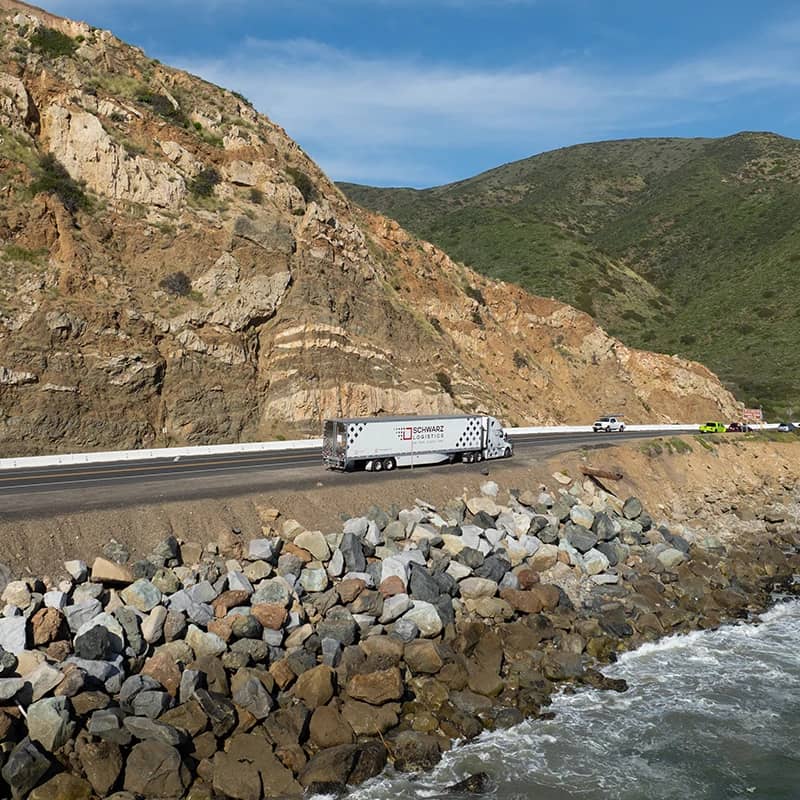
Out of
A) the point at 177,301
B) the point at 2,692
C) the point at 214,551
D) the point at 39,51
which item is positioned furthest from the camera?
the point at 39,51

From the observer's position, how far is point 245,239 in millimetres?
45844

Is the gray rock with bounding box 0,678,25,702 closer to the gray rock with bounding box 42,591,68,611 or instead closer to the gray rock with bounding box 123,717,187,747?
the gray rock with bounding box 123,717,187,747

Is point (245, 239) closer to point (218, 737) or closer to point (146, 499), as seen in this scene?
point (146, 499)

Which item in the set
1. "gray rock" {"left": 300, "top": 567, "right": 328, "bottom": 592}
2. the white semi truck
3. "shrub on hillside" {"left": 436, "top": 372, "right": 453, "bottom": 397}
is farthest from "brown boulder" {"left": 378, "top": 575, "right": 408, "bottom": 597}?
"shrub on hillside" {"left": 436, "top": 372, "right": 453, "bottom": 397}

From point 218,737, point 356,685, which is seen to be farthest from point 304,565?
point 218,737

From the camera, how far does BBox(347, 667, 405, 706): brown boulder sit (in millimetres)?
18484

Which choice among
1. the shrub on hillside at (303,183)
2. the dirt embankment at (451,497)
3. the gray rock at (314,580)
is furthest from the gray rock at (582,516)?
the shrub on hillside at (303,183)

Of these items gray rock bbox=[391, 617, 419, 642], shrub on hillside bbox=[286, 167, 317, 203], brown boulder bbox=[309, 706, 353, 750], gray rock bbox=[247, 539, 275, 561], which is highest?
shrub on hillside bbox=[286, 167, 317, 203]

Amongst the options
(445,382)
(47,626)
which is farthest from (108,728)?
(445,382)

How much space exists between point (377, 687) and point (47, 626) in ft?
28.5

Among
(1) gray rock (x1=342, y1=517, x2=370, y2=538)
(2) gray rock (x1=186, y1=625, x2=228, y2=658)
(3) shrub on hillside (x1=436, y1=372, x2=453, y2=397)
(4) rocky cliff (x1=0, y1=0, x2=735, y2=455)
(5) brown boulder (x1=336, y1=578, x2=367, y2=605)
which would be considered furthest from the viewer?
(3) shrub on hillside (x1=436, y1=372, x2=453, y2=397)

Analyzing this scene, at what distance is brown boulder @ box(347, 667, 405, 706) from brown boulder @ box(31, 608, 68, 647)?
7709mm

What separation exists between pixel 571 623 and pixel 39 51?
170ft

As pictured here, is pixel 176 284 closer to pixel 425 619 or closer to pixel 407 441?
pixel 407 441
